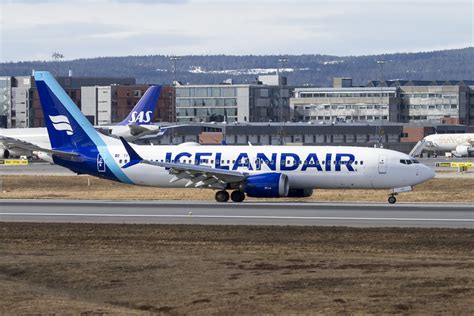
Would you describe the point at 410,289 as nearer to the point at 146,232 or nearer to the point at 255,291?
the point at 255,291

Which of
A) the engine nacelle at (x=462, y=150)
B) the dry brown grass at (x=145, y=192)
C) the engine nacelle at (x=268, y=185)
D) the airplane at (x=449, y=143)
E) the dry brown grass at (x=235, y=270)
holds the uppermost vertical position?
the airplane at (x=449, y=143)

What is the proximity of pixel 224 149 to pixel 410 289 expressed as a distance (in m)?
33.6

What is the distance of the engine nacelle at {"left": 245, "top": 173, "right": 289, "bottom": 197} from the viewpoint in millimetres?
56594

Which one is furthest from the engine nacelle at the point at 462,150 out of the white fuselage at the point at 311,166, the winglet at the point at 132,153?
the winglet at the point at 132,153

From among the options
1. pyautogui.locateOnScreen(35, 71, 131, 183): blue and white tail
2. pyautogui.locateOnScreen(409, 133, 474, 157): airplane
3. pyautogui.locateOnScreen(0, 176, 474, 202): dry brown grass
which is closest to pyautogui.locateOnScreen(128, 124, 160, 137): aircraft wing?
pyautogui.locateOnScreen(0, 176, 474, 202): dry brown grass

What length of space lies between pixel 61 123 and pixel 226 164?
9207 millimetres

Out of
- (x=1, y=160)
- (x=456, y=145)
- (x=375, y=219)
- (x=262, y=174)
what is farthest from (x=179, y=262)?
(x=456, y=145)

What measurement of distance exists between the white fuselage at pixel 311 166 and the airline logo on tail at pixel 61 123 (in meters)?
2.65

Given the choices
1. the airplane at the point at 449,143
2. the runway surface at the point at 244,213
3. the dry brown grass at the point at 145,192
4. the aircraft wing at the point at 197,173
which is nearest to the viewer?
the runway surface at the point at 244,213

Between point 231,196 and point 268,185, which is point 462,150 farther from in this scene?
point 268,185

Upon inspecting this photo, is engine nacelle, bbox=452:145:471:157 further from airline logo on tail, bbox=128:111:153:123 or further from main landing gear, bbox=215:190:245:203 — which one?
main landing gear, bbox=215:190:245:203

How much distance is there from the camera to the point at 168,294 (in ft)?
92.1

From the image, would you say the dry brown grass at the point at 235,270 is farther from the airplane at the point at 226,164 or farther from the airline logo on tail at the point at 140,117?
the airline logo on tail at the point at 140,117

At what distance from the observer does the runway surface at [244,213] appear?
45.8 metres
